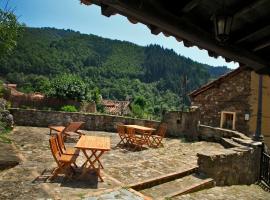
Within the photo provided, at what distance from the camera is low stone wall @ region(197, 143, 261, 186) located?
853 cm

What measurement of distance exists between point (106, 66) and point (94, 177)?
75312 millimetres

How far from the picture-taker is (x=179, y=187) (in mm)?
7516

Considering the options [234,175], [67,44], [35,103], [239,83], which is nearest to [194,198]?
[234,175]

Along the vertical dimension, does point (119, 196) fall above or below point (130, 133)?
below

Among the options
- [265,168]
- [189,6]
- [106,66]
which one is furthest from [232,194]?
[106,66]

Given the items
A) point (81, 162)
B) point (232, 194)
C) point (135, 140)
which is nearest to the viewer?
point (232, 194)

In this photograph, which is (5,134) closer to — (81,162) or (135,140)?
(81,162)

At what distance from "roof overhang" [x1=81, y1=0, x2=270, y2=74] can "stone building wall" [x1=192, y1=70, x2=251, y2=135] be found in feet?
41.0

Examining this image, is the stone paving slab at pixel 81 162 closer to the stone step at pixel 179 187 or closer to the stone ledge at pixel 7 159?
the stone ledge at pixel 7 159

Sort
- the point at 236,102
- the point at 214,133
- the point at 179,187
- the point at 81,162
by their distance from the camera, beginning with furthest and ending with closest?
the point at 236,102
the point at 214,133
the point at 81,162
the point at 179,187

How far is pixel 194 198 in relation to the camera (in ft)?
23.6

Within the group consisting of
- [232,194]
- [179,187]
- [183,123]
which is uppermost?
[183,123]

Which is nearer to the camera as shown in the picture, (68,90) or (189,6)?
(189,6)

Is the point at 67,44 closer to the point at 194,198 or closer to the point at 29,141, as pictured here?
the point at 29,141
